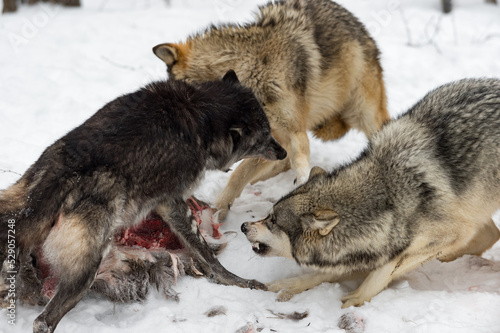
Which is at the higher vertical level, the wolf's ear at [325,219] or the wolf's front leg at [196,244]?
the wolf's ear at [325,219]

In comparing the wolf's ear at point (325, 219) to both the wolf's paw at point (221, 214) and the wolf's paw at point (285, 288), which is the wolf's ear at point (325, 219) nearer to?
the wolf's paw at point (285, 288)

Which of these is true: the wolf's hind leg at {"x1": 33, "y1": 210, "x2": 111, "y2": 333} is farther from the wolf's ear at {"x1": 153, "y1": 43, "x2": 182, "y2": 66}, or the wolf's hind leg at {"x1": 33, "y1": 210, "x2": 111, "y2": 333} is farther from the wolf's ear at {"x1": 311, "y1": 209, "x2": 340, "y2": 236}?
the wolf's ear at {"x1": 153, "y1": 43, "x2": 182, "y2": 66}

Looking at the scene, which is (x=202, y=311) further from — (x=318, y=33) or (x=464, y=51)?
(x=464, y=51)

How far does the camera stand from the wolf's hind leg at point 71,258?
3607 mm

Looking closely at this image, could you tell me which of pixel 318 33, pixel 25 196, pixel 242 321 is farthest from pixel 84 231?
pixel 318 33

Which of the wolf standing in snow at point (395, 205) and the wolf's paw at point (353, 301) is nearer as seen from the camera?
the wolf standing in snow at point (395, 205)

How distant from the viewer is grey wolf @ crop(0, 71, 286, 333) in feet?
12.2

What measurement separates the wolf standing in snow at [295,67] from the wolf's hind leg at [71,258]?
215cm

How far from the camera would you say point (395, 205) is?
414 centimetres

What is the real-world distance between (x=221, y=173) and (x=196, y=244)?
223 centimetres

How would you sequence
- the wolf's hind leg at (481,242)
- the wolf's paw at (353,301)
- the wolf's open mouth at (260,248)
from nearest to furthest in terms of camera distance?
the wolf's paw at (353,301) → the wolf's open mouth at (260,248) → the wolf's hind leg at (481,242)

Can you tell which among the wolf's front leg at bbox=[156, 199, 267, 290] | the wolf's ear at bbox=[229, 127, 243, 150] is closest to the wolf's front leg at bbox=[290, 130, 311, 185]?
the wolf's ear at bbox=[229, 127, 243, 150]

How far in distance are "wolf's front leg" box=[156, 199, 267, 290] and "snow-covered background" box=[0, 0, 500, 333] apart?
4.4 inches

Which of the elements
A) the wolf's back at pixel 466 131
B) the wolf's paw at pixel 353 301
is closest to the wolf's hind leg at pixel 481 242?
the wolf's back at pixel 466 131
